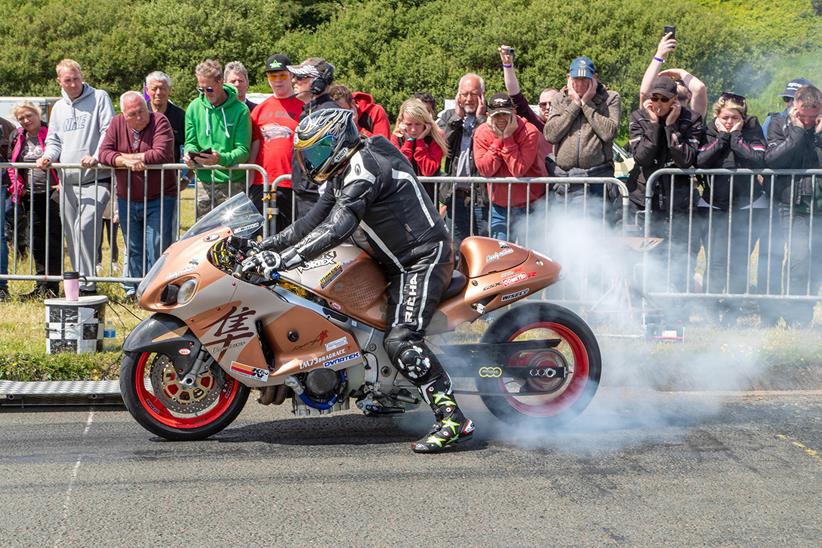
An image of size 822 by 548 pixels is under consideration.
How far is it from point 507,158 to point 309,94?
1744mm

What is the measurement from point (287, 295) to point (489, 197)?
11.4 feet

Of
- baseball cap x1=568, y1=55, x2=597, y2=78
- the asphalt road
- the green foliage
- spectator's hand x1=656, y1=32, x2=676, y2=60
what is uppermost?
the green foliage

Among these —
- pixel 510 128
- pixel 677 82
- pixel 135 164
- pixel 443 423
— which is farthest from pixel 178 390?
pixel 677 82

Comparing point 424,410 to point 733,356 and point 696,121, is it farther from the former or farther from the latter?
point 696,121

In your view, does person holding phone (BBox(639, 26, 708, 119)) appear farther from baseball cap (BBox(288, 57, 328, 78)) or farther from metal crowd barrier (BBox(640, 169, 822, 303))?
baseball cap (BBox(288, 57, 328, 78))

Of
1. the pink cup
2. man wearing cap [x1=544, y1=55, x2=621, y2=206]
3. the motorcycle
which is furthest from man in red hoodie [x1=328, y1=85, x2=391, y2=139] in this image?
the motorcycle

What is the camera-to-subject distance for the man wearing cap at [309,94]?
8.69m

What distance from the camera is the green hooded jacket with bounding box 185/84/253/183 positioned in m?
9.98

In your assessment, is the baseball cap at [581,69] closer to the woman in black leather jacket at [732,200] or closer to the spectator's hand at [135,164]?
the woman in black leather jacket at [732,200]

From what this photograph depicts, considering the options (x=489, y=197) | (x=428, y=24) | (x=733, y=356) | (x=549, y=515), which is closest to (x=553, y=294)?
(x=489, y=197)

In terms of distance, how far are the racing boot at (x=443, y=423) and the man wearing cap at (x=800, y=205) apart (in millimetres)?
4091

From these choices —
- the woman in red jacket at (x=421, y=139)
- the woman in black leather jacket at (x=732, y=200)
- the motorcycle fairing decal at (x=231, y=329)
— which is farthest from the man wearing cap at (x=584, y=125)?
the motorcycle fairing decal at (x=231, y=329)

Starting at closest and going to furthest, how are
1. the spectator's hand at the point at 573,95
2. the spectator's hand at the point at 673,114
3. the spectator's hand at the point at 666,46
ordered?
the spectator's hand at the point at 673,114 → the spectator's hand at the point at 573,95 → the spectator's hand at the point at 666,46

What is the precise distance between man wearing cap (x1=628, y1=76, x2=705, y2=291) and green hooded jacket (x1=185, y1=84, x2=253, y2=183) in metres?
3.30
